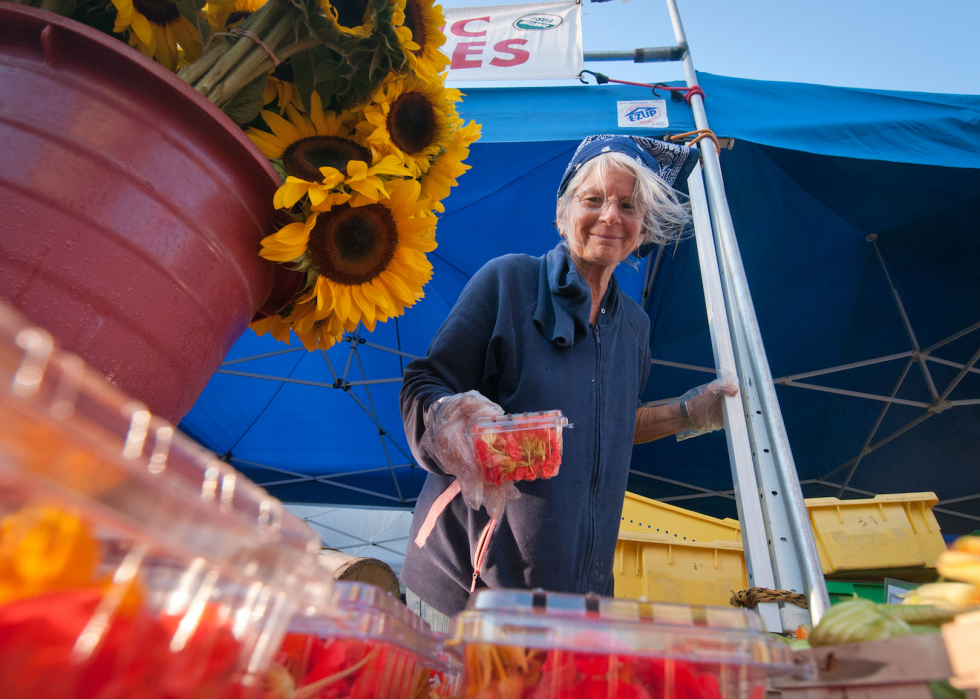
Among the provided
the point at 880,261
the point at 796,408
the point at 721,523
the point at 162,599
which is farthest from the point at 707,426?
the point at 796,408

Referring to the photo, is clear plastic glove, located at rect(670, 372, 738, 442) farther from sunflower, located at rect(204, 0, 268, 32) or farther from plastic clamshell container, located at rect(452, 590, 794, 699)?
sunflower, located at rect(204, 0, 268, 32)

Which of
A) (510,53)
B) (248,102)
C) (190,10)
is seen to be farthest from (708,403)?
(510,53)

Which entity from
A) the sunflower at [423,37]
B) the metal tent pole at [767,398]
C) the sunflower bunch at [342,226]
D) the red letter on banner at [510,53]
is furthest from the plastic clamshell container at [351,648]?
the red letter on banner at [510,53]

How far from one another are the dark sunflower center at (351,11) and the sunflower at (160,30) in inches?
7.6

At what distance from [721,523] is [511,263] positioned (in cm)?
185

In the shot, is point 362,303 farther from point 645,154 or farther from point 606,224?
point 645,154

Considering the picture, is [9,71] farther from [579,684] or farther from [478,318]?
[478,318]

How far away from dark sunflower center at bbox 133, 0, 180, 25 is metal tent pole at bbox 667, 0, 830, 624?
4.31ft

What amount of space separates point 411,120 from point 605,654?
0.79m

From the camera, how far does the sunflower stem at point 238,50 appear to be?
2.32 ft

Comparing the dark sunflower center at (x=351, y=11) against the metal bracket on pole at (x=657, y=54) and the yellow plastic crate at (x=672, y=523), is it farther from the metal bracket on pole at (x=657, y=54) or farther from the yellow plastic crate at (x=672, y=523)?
the metal bracket on pole at (x=657, y=54)

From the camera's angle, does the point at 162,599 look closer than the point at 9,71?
Yes

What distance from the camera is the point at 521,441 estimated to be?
86 centimetres

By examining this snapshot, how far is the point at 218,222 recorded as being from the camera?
2.10 ft
